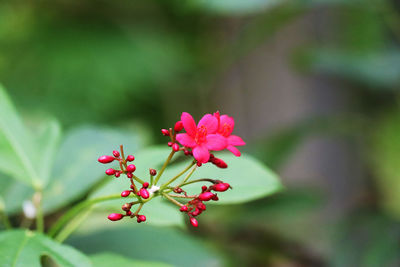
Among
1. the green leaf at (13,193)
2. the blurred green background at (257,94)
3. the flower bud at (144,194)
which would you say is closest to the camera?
the flower bud at (144,194)

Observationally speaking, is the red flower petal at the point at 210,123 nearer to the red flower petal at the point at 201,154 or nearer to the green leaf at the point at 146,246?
the red flower petal at the point at 201,154

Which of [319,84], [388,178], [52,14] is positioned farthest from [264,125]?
[52,14]

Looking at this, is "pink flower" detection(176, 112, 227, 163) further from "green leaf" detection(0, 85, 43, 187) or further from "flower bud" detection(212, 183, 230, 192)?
"green leaf" detection(0, 85, 43, 187)

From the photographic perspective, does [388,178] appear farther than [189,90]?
No

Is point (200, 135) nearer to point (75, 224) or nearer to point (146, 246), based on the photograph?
point (75, 224)

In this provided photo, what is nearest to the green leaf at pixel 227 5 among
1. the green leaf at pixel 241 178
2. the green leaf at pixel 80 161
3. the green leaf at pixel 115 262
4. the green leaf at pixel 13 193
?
the green leaf at pixel 80 161

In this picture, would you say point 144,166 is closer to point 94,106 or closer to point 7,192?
point 7,192
